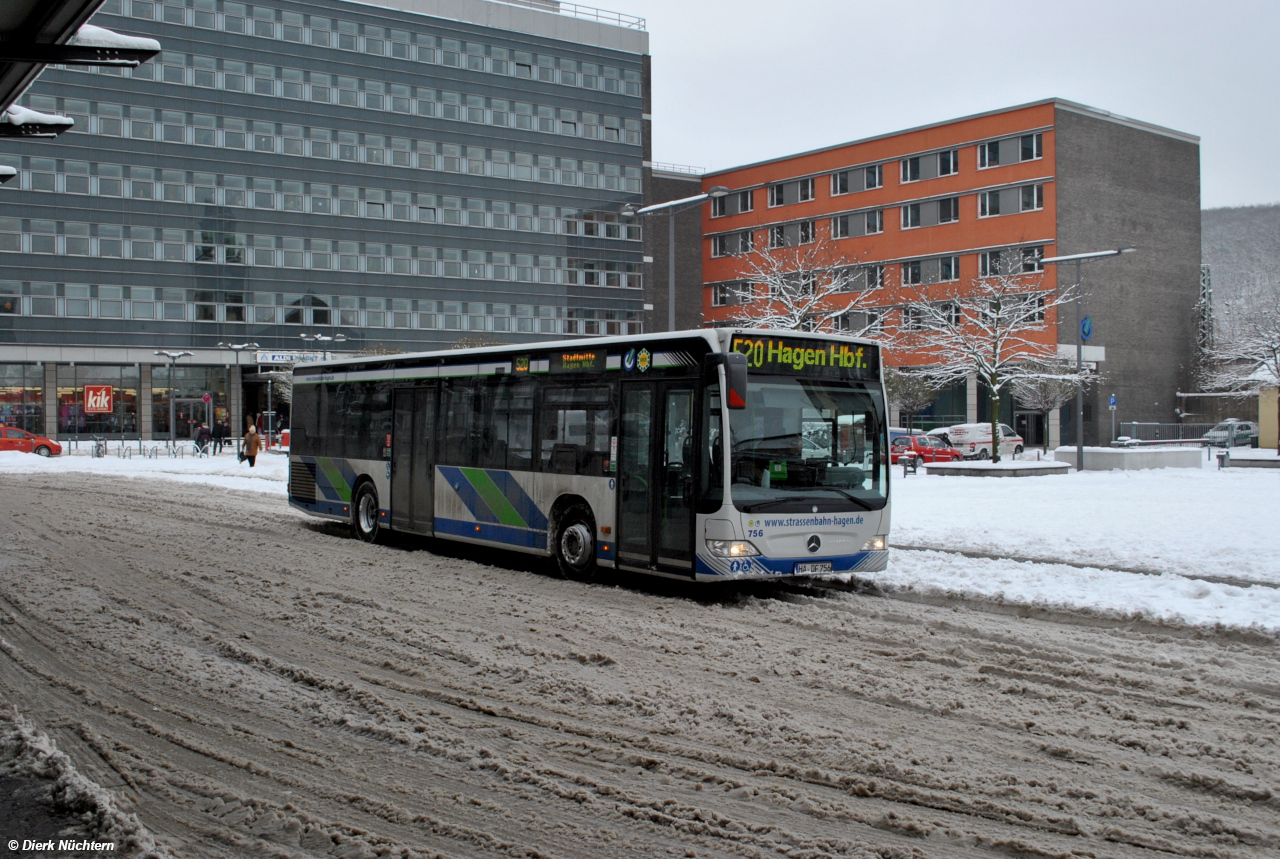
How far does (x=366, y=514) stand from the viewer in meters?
17.1

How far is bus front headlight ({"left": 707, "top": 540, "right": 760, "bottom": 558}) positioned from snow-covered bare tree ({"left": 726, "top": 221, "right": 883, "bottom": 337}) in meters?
14.9

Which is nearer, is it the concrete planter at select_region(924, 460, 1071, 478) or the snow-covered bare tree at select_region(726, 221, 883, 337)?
the concrete planter at select_region(924, 460, 1071, 478)

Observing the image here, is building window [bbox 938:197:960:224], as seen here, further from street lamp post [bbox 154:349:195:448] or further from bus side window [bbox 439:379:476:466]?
bus side window [bbox 439:379:476:466]

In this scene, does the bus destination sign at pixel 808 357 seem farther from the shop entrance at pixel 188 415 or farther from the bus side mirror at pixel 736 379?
the shop entrance at pixel 188 415

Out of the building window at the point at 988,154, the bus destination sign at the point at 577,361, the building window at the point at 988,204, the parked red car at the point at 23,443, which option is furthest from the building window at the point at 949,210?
the bus destination sign at the point at 577,361

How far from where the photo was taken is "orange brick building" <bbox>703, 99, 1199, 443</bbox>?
2470 inches

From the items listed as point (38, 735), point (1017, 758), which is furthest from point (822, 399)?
point (38, 735)

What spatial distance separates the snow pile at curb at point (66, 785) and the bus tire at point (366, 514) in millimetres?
10283

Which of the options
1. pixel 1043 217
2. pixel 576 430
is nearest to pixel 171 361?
pixel 1043 217

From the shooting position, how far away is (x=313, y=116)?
72.1 metres

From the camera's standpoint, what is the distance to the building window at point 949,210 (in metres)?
66.8

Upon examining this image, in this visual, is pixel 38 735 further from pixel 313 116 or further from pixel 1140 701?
pixel 313 116

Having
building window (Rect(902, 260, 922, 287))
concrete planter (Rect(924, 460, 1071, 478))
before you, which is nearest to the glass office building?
building window (Rect(902, 260, 922, 287))

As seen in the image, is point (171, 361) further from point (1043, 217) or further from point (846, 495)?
point (846, 495)
